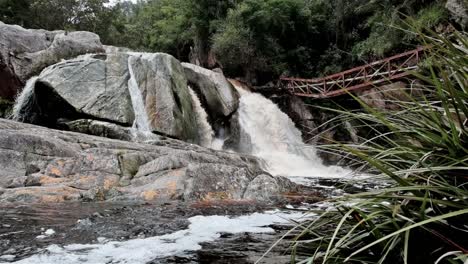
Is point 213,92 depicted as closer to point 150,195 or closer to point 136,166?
point 136,166

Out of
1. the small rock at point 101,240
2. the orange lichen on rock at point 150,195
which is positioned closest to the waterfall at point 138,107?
the orange lichen on rock at point 150,195

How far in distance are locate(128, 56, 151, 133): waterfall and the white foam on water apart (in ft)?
24.5

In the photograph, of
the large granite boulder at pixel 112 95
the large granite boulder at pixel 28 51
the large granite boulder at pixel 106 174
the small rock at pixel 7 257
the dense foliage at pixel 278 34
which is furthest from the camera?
the dense foliage at pixel 278 34

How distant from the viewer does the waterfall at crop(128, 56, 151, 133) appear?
41.3 feet

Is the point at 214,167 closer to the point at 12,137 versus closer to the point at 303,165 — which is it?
the point at 12,137

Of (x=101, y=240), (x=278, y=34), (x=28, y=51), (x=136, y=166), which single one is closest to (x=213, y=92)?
(x=278, y=34)

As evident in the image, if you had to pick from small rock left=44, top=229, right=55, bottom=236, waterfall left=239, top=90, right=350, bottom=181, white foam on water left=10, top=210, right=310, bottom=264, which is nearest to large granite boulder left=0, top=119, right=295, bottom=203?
white foam on water left=10, top=210, right=310, bottom=264

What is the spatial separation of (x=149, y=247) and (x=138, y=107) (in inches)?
362

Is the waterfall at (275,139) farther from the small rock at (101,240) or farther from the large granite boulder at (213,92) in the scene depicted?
the small rock at (101,240)

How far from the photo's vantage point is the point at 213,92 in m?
16.3

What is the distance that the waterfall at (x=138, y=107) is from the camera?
41.3 ft

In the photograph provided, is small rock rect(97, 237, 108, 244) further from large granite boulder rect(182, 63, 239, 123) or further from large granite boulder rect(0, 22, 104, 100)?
large granite boulder rect(0, 22, 104, 100)

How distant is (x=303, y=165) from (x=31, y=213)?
37.2 feet

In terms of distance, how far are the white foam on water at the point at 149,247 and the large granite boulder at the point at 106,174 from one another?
1.38 meters
